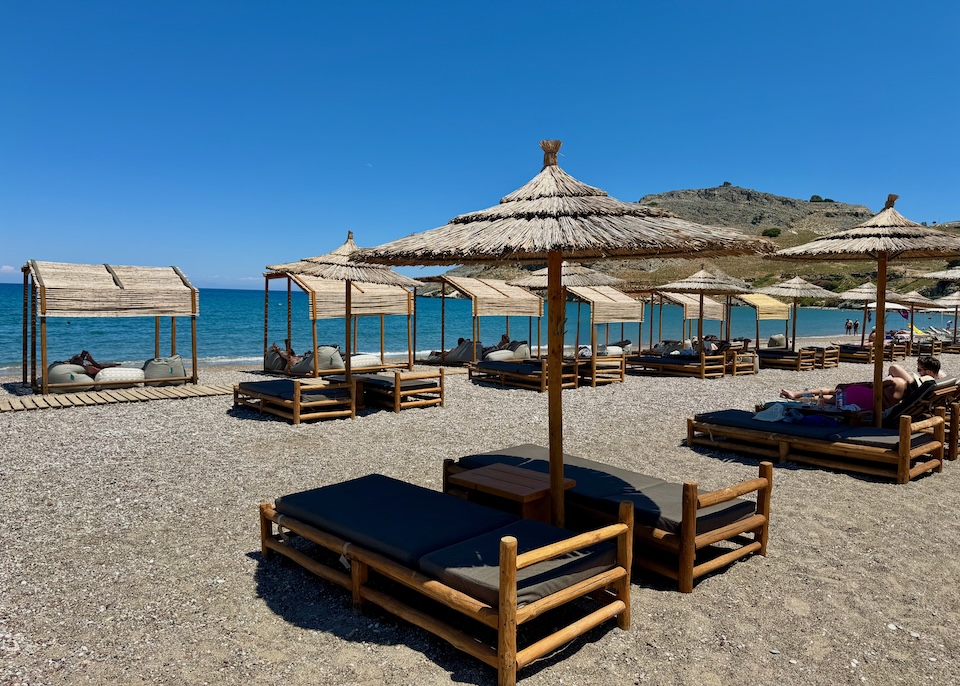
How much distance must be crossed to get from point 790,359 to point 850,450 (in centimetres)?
1238

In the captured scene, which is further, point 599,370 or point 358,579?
point 599,370

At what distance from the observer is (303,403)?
958cm

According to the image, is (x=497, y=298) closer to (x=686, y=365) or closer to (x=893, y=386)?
(x=686, y=365)

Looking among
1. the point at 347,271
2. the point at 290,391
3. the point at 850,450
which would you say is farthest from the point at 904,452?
the point at 347,271

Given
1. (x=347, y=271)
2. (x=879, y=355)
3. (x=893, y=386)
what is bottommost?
(x=893, y=386)

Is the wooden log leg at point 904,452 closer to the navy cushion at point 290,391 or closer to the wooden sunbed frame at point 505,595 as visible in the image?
the wooden sunbed frame at point 505,595

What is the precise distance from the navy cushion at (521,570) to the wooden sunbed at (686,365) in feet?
42.9

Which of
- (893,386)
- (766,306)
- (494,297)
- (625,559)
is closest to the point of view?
(625,559)

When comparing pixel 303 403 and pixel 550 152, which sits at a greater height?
pixel 550 152

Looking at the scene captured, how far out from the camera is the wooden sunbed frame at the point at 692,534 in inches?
160

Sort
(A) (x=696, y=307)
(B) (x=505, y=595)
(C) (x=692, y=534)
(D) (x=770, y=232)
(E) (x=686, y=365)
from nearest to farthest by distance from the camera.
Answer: (B) (x=505, y=595) → (C) (x=692, y=534) → (E) (x=686, y=365) → (A) (x=696, y=307) → (D) (x=770, y=232)

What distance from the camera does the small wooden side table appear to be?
4.48 m

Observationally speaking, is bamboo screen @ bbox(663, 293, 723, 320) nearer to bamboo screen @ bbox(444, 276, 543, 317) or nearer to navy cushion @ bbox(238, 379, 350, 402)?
bamboo screen @ bbox(444, 276, 543, 317)

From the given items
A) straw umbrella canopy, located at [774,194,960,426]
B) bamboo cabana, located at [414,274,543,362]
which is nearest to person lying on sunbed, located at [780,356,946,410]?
straw umbrella canopy, located at [774,194,960,426]
